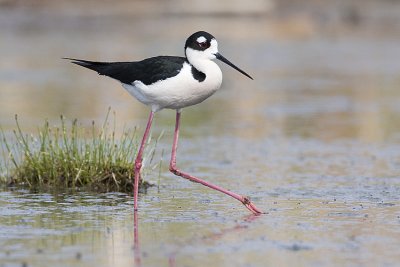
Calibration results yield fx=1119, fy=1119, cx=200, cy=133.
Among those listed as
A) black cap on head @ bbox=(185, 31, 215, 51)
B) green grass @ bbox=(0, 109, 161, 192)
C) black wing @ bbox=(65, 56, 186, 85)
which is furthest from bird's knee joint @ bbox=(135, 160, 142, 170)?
black cap on head @ bbox=(185, 31, 215, 51)

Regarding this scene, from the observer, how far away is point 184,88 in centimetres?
956

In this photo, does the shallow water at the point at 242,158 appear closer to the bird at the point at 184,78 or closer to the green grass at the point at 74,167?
the green grass at the point at 74,167

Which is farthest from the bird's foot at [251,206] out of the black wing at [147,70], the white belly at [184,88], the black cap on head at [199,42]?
the black cap on head at [199,42]

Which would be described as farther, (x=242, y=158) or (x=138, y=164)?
(x=242, y=158)

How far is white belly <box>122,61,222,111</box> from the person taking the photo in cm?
955

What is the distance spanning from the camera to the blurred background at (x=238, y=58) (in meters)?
16.7

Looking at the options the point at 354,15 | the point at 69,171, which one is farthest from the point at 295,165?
the point at 354,15

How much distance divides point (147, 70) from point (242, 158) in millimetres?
3506

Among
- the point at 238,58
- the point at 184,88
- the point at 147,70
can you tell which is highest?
the point at 238,58

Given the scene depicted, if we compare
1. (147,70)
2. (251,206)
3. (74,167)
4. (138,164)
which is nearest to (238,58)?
(74,167)

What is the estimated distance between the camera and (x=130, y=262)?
24.4ft

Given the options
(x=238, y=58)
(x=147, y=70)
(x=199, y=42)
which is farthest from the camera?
(x=238, y=58)

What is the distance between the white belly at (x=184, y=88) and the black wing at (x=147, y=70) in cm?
5

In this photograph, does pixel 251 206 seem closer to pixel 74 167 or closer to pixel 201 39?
pixel 201 39
